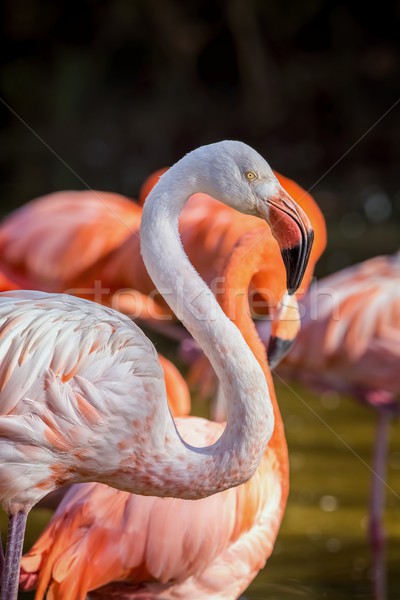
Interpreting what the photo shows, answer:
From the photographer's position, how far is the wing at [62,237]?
15.6ft

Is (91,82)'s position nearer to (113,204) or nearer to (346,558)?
(113,204)

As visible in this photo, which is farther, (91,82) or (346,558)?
(91,82)

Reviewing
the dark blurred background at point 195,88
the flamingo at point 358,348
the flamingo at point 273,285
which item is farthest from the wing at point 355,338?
the dark blurred background at point 195,88

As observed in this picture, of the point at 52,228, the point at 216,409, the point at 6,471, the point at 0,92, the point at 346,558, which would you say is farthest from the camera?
the point at 0,92

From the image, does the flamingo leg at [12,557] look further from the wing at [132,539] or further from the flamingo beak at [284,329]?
the flamingo beak at [284,329]

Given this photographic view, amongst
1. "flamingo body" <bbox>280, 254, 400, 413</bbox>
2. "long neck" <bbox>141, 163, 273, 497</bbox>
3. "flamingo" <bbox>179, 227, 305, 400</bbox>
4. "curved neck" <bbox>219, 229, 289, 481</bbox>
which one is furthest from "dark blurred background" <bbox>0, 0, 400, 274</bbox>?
"long neck" <bbox>141, 163, 273, 497</bbox>

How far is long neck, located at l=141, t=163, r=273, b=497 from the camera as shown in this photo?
2434 millimetres

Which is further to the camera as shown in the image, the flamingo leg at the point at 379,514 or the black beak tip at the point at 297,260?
the flamingo leg at the point at 379,514

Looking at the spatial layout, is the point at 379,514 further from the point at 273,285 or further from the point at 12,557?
the point at 12,557

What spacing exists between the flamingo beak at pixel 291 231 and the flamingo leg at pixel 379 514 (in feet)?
4.97

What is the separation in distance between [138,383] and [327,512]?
2012 millimetres

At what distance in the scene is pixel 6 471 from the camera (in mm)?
2357

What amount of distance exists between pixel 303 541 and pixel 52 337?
6.18 ft

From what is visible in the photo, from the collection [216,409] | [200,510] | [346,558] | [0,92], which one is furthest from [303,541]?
[0,92]
